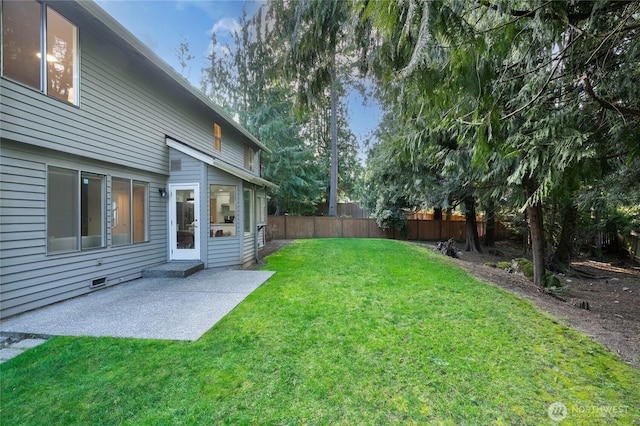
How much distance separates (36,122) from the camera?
4051 millimetres

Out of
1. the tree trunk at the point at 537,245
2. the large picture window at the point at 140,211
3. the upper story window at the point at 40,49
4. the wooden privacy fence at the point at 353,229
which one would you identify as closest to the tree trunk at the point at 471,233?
the wooden privacy fence at the point at 353,229

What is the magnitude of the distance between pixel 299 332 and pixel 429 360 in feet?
4.75

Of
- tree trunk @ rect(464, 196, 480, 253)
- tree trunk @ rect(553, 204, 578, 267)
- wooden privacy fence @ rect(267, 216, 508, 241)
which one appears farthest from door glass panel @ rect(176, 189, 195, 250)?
tree trunk @ rect(553, 204, 578, 267)

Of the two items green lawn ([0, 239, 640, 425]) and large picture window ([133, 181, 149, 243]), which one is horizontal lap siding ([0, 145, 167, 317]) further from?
green lawn ([0, 239, 640, 425])

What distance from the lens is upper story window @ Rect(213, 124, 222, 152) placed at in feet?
31.4

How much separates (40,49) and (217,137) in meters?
Result: 5.63

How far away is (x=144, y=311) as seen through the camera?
3994 mm

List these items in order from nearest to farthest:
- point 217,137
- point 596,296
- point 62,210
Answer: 1. point 62,210
2. point 596,296
3. point 217,137

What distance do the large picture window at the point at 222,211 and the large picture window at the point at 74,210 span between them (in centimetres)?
217

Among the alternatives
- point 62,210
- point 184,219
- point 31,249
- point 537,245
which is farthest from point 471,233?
point 31,249

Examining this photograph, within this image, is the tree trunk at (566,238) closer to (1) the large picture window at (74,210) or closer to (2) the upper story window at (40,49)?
(1) the large picture window at (74,210)

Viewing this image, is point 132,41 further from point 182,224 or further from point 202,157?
point 182,224

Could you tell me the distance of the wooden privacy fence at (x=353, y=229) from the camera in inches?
628

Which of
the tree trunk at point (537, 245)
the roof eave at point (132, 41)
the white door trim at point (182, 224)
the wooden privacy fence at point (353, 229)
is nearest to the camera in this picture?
the roof eave at point (132, 41)
